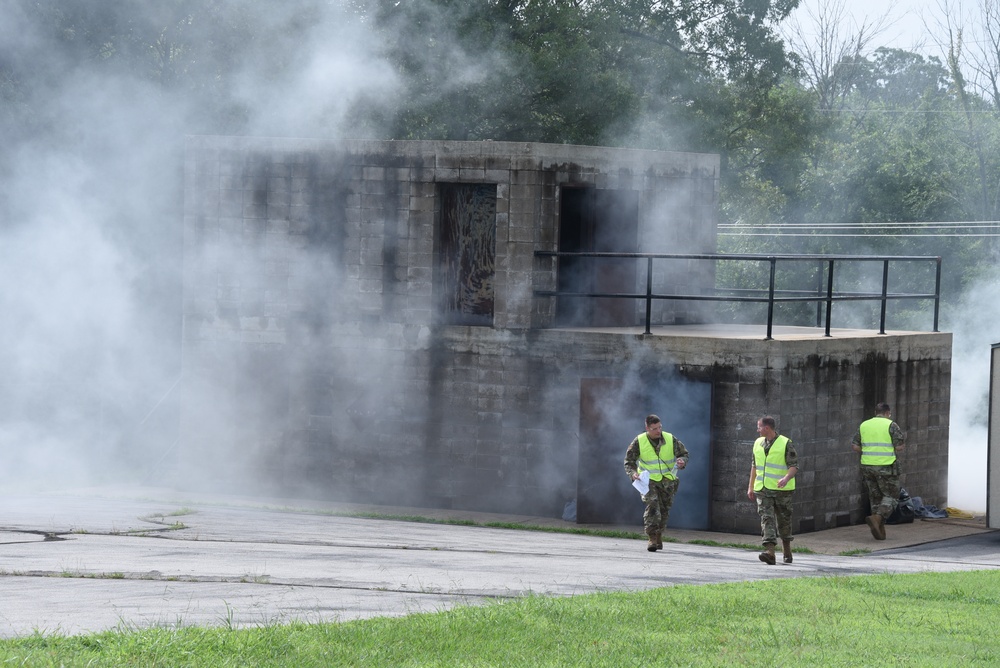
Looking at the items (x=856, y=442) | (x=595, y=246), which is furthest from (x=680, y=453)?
(x=595, y=246)

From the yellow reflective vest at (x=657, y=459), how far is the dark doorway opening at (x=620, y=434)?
2.33m

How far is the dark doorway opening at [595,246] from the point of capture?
20203 mm

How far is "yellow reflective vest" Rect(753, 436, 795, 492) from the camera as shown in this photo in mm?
15180

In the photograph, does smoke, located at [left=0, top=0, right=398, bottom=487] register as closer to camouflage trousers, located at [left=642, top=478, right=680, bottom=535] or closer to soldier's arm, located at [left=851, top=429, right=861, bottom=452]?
camouflage trousers, located at [left=642, top=478, right=680, bottom=535]

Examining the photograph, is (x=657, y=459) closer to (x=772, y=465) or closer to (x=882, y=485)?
(x=772, y=465)

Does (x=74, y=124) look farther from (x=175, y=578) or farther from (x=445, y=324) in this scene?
(x=175, y=578)

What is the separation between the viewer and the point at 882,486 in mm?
18016

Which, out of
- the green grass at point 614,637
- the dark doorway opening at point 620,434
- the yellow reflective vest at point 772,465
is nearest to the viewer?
the green grass at point 614,637

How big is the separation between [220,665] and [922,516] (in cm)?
1323

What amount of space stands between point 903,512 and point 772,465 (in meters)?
4.72

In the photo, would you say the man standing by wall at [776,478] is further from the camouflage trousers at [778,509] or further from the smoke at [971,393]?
the smoke at [971,393]

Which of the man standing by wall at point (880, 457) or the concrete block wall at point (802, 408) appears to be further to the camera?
the man standing by wall at point (880, 457)

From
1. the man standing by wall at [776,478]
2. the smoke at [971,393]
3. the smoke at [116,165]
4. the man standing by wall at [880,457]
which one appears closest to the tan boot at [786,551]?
the man standing by wall at [776,478]

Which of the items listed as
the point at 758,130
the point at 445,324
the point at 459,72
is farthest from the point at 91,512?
the point at 758,130
